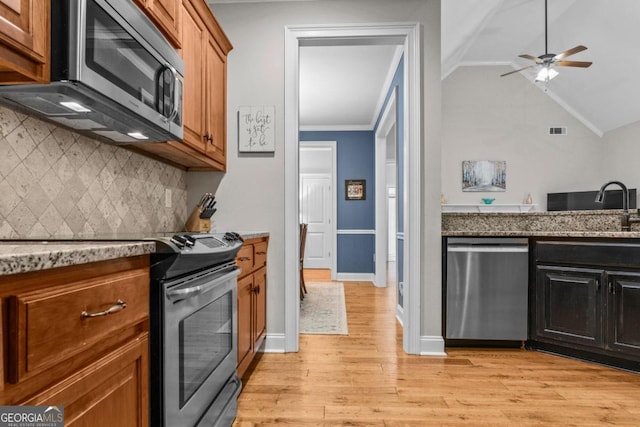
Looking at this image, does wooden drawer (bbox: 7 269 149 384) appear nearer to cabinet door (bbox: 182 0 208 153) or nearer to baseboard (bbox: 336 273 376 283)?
cabinet door (bbox: 182 0 208 153)

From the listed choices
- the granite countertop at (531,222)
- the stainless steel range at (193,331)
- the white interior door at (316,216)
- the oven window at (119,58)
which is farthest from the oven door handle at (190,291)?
the white interior door at (316,216)

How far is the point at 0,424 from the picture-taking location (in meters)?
0.65

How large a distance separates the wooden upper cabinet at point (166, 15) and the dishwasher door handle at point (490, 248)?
230cm

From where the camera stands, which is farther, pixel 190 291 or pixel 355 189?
pixel 355 189

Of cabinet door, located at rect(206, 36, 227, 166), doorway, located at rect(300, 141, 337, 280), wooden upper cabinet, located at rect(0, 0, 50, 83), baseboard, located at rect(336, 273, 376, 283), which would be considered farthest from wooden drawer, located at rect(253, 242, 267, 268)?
doorway, located at rect(300, 141, 337, 280)

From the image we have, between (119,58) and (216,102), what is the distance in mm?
1287

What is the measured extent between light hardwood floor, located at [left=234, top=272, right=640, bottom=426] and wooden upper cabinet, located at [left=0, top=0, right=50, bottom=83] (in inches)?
66.8

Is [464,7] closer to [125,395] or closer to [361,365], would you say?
[361,365]

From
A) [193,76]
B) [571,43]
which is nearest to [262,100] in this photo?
[193,76]

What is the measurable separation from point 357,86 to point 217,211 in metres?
2.84

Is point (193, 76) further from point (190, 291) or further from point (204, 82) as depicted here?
point (190, 291)

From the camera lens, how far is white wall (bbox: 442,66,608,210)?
722cm

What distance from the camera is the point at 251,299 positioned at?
2332 millimetres

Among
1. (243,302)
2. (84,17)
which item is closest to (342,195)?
(243,302)
